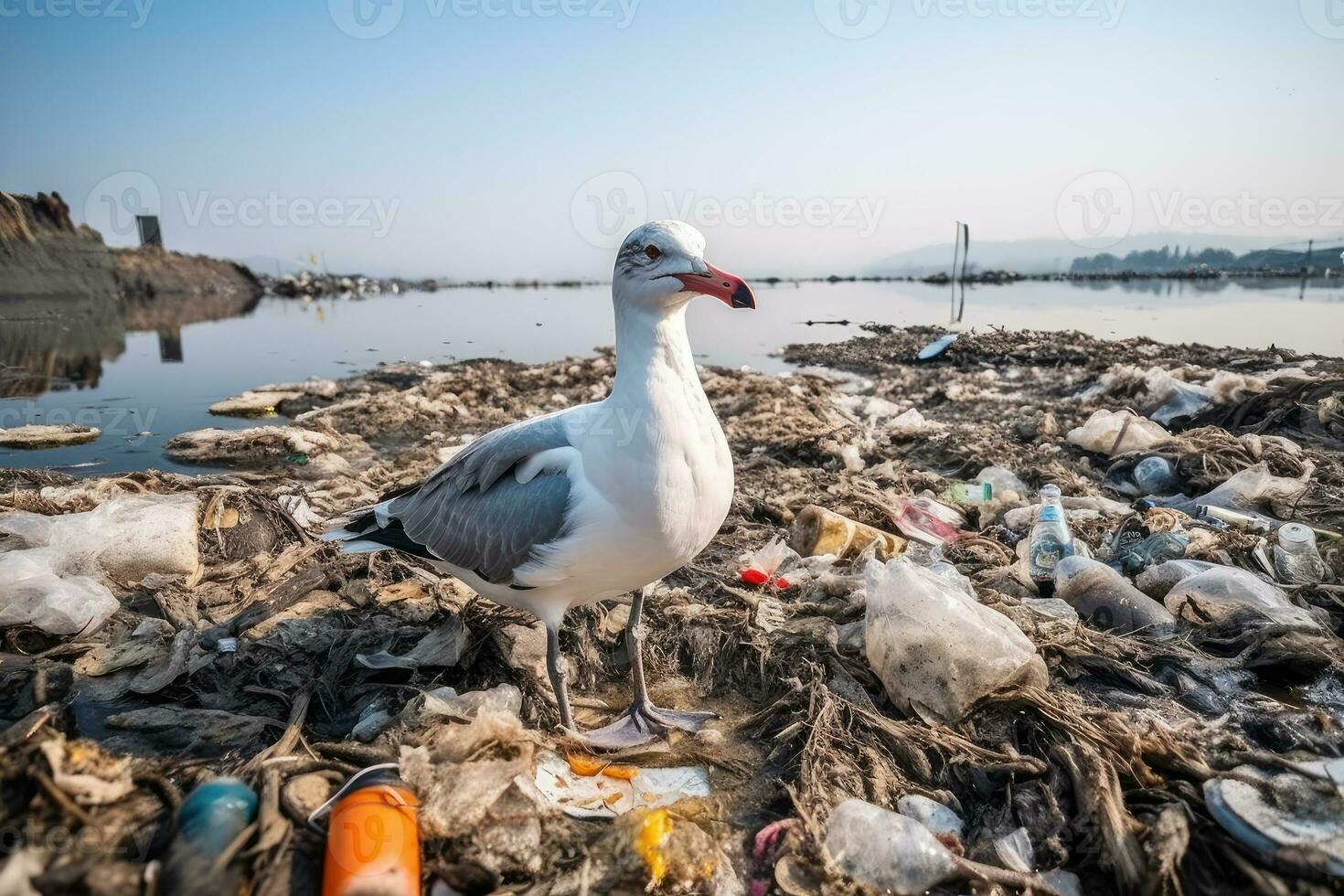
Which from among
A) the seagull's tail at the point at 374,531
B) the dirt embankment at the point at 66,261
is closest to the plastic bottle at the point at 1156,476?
the seagull's tail at the point at 374,531

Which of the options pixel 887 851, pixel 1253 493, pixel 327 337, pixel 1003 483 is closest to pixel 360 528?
pixel 887 851

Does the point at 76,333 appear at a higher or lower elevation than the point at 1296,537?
higher

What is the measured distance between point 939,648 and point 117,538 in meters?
4.27

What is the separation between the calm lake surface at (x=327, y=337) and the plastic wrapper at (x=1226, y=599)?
8.25 m

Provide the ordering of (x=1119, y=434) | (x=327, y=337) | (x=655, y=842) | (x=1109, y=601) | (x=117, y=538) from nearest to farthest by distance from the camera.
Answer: (x=655, y=842)
(x=1109, y=601)
(x=117, y=538)
(x=1119, y=434)
(x=327, y=337)

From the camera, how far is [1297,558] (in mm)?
3512

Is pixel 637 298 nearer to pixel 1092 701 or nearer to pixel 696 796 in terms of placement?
pixel 696 796

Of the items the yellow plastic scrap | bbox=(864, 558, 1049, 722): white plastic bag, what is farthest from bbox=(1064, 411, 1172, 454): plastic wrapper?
the yellow plastic scrap

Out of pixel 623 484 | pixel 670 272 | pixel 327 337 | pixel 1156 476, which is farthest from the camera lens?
pixel 327 337

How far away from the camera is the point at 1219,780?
2.02 m

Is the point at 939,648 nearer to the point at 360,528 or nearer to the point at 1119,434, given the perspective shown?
the point at 360,528

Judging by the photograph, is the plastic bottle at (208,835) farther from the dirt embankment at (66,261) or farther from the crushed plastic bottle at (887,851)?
the dirt embankment at (66,261)

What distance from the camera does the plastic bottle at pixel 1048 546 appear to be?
11.9 feet

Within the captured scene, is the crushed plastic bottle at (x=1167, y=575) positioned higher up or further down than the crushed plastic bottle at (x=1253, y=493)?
further down
